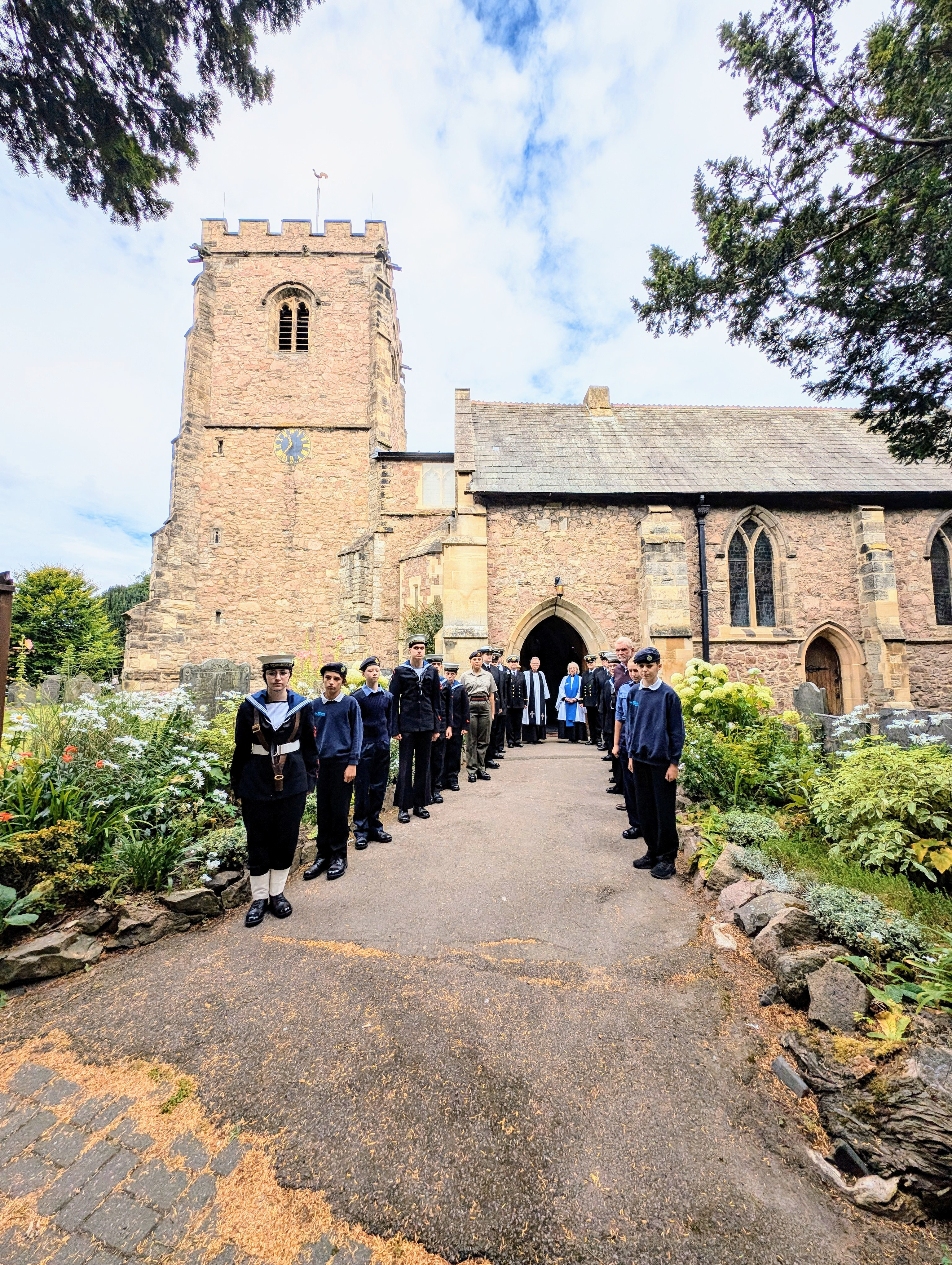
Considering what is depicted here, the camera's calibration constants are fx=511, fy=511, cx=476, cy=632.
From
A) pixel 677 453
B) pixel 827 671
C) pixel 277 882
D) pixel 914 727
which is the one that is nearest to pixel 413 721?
pixel 277 882

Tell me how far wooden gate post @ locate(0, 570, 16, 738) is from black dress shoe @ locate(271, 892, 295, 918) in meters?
2.27

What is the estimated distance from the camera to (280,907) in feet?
12.9

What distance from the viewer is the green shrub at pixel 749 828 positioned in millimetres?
4527

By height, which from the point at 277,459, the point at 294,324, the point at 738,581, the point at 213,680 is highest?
the point at 294,324

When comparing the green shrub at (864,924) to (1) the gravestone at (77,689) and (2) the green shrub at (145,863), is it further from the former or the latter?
(1) the gravestone at (77,689)

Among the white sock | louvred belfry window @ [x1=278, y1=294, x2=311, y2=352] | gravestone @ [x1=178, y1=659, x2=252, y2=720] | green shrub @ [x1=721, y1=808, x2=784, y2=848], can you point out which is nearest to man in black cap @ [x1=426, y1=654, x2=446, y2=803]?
the white sock

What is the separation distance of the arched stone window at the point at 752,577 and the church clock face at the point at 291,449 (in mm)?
13634

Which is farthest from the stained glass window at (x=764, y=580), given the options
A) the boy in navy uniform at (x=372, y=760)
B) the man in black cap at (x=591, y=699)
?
the boy in navy uniform at (x=372, y=760)

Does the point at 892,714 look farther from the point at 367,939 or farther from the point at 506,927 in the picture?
the point at 367,939

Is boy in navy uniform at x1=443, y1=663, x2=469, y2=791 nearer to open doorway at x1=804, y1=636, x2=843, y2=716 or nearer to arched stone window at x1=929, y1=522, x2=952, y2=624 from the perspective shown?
open doorway at x1=804, y1=636, x2=843, y2=716

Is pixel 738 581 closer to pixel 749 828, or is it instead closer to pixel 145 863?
pixel 749 828

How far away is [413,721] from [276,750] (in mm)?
2406

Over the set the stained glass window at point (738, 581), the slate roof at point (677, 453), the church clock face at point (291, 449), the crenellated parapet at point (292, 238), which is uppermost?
the crenellated parapet at point (292, 238)

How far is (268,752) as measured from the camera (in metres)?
3.96
